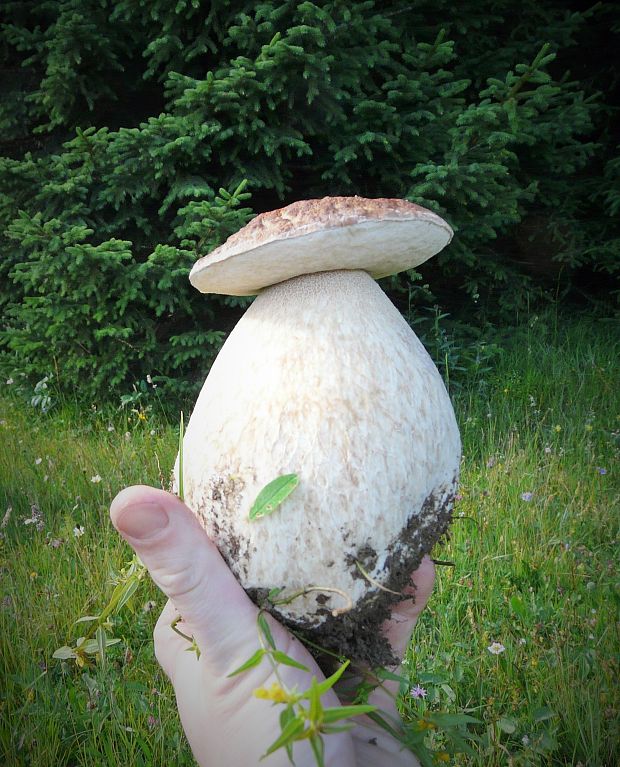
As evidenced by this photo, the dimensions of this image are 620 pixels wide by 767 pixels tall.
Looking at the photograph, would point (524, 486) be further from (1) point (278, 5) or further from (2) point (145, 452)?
(1) point (278, 5)

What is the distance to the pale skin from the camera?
49.5 inches

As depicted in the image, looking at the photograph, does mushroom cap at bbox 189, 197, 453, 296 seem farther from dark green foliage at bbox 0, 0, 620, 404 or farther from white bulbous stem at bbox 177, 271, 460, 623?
dark green foliage at bbox 0, 0, 620, 404

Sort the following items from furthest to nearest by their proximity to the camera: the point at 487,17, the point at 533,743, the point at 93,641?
the point at 487,17, the point at 93,641, the point at 533,743

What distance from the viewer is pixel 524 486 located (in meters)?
2.78

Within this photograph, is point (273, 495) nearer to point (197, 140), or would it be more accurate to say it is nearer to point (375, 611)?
point (375, 611)

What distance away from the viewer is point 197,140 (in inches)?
133

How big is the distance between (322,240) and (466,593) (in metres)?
1.61

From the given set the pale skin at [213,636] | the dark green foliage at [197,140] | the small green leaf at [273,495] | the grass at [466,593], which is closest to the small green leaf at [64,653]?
the grass at [466,593]

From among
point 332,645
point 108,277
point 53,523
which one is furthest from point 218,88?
point 332,645

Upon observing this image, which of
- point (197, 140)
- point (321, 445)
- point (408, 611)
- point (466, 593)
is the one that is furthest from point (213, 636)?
point (197, 140)

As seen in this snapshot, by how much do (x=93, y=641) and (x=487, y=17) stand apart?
4793 mm

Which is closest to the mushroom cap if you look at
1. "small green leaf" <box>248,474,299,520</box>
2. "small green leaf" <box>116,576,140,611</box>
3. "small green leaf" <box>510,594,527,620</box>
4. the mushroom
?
the mushroom

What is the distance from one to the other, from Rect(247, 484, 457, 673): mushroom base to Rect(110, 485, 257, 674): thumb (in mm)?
94

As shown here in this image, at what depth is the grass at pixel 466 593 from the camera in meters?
1.69
